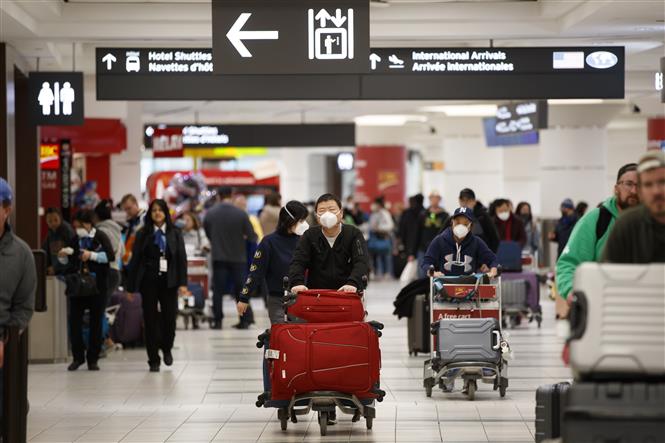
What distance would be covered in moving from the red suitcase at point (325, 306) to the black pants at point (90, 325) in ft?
16.9

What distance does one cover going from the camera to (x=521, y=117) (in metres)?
22.5

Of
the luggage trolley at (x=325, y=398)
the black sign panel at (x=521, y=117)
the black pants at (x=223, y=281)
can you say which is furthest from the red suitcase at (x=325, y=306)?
the black sign panel at (x=521, y=117)

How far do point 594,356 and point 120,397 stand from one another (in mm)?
7053

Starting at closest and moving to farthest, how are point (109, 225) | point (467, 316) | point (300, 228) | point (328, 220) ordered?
1. point (328, 220)
2. point (300, 228)
3. point (467, 316)
4. point (109, 225)

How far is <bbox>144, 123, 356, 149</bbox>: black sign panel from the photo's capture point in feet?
80.2

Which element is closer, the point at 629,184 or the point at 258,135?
the point at 629,184

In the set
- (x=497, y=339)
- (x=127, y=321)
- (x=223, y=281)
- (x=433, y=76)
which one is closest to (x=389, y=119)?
(x=223, y=281)

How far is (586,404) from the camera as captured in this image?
553 centimetres

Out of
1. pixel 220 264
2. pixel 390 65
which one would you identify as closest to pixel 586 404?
pixel 390 65

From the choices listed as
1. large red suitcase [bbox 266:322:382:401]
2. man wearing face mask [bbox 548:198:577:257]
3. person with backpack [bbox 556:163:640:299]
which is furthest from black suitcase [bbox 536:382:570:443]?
man wearing face mask [bbox 548:198:577:257]

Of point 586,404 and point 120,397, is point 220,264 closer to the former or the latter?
point 120,397

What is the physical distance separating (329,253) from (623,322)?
4.50m

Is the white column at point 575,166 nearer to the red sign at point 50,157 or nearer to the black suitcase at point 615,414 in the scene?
the red sign at point 50,157

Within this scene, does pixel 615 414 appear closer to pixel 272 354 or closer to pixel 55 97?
pixel 272 354
